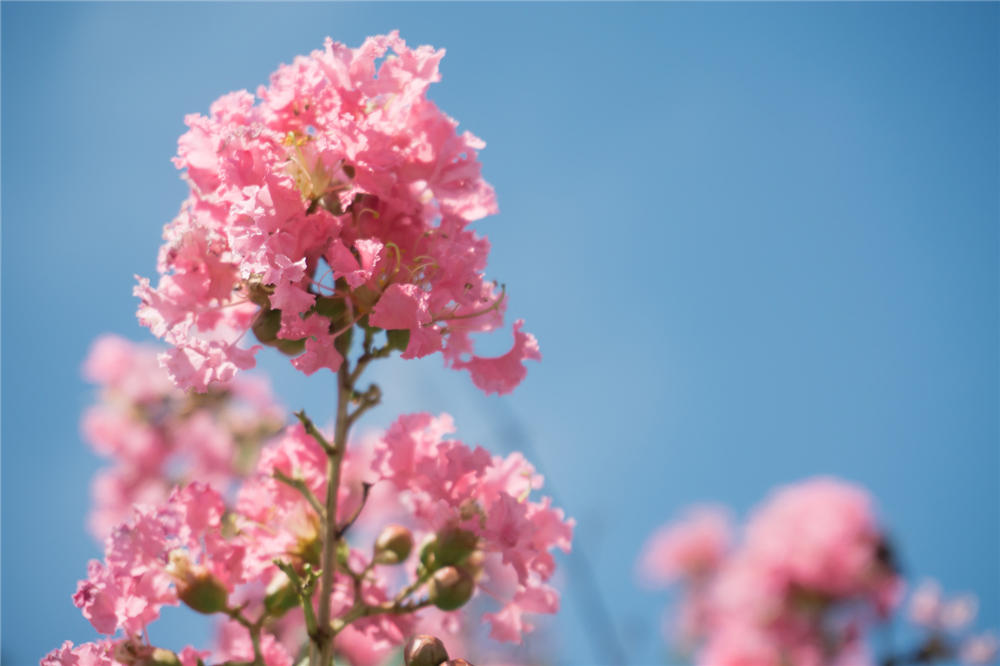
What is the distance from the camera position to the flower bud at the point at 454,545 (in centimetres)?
134

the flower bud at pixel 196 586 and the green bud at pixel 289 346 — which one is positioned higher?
the green bud at pixel 289 346

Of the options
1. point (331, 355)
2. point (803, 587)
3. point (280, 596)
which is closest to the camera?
point (331, 355)

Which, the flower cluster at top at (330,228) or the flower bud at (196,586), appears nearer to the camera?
the flower cluster at top at (330,228)

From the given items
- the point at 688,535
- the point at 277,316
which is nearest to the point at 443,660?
the point at 277,316

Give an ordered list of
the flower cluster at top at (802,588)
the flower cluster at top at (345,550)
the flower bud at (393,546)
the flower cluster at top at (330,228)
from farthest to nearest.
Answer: the flower cluster at top at (802,588), the flower bud at (393,546), the flower cluster at top at (345,550), the flower cluster at top at (330,228)

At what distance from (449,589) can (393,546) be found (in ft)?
0.42

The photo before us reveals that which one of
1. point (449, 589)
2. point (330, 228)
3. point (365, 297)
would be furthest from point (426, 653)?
point (330, 228)

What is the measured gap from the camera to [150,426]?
3.90 metres

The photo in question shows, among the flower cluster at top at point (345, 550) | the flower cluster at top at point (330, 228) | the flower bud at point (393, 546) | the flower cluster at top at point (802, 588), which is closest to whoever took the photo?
the flower cluster at top at point (330, 228)

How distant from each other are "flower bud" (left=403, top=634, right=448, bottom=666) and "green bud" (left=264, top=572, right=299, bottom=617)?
0.68 feet

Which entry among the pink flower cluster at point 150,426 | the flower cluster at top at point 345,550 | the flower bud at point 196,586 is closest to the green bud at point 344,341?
the flower cluster at top at point 345,550

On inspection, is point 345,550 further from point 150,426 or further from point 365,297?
point 150,426

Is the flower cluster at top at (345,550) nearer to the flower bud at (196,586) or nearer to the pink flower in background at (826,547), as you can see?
the flower bud at (196,586)

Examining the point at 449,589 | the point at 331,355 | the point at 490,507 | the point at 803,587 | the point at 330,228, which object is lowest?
the point at 449,589
